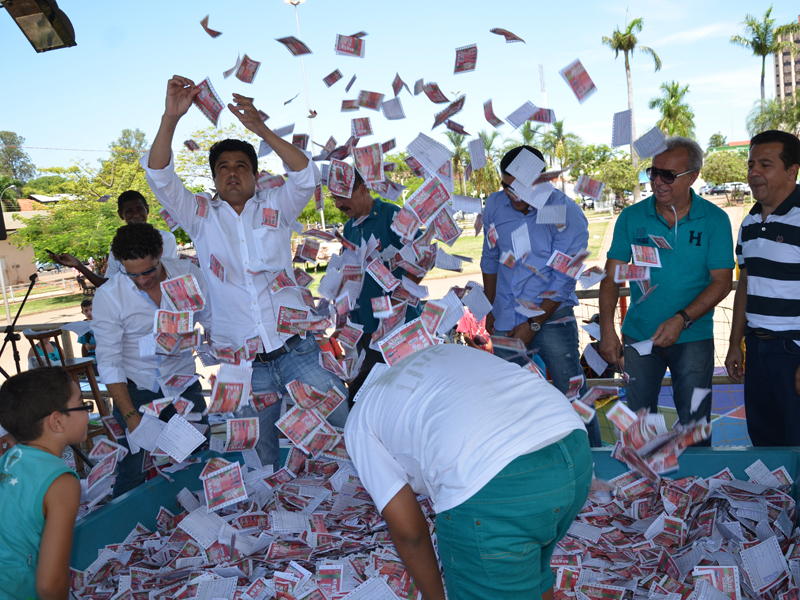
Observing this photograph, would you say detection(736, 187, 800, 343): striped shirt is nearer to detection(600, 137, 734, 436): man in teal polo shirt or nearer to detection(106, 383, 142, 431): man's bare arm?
detection(600, 137, 734, 436): man in teal polo shirt

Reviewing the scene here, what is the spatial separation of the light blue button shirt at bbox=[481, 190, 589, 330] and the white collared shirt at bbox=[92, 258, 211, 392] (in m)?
1.34

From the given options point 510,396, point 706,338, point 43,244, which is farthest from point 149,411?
point 43,244

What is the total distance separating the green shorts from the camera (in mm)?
1065

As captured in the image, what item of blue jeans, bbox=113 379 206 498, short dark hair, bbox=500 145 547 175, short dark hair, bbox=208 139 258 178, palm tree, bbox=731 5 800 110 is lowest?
blue jeans, bbox=113 379 206 498

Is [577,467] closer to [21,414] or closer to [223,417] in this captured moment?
[21,414]

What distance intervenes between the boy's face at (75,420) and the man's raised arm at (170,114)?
0.83 meters

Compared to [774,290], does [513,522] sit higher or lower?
lower

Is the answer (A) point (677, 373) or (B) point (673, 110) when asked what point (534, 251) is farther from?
(B) point (673, 110)

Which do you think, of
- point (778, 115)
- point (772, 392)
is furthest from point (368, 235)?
point (778, 115)

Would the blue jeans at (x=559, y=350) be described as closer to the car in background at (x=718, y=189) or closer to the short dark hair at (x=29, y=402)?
the short dark hair at (x=29, y=402)

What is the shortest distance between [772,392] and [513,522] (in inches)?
67.6

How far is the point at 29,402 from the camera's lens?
5.27 ft

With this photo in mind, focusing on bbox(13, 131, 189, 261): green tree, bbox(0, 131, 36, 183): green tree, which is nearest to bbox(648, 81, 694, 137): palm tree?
bbox(13, 131, 189, 261): green tree

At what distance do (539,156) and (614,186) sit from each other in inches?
1425
